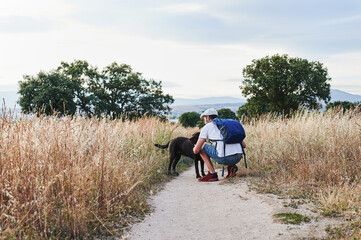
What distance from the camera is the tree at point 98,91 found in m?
36.7

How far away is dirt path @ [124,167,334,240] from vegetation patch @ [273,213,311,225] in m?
0.09

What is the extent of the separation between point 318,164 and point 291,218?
2511 mm

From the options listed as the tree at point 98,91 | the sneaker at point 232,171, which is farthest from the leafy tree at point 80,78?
the sneaker at point 232,171

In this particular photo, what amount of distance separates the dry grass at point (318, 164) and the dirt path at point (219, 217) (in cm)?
51

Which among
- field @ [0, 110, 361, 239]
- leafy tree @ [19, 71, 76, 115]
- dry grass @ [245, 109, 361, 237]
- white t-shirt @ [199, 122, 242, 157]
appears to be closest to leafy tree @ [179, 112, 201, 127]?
leafy tree @ [19, 71, 76, 115]

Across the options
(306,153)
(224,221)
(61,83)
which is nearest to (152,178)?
(224,221)

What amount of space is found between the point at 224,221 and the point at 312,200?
169 cm

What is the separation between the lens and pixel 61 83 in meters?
37.1

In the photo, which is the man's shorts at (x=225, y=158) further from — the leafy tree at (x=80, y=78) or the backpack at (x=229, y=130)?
the leafy tree at (x=80, y=78)

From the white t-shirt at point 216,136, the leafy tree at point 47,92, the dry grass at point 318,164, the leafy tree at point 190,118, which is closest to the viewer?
the dry grass at point 318,164

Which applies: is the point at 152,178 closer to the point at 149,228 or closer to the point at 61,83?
the point at 149,228

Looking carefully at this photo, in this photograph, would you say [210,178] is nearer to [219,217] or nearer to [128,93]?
[219,217]

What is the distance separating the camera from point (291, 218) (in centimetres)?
449

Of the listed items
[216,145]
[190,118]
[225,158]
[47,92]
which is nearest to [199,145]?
[216,145]
